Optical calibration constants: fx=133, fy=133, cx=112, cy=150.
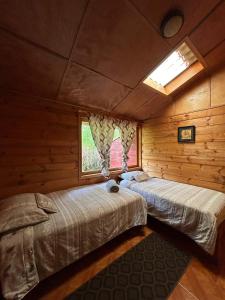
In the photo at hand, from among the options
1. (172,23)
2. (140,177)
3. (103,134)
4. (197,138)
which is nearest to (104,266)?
(140,177)

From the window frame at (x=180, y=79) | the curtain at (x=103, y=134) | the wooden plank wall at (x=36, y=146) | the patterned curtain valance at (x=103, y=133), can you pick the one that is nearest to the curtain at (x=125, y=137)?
the patterned curtain valance at (x=103, y=133)

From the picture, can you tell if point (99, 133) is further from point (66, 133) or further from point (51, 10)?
point (51, 10)

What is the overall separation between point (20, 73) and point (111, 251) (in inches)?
97.1

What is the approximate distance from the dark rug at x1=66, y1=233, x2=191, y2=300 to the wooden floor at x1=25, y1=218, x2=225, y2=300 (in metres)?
0.06

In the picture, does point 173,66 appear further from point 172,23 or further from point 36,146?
point 36,146

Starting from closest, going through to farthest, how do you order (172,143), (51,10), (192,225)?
1. (51,10)
2. (192,225)
3. (172,143)

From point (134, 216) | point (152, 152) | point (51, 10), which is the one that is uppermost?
point (51, 10)

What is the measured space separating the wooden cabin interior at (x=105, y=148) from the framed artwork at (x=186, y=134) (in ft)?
0.06

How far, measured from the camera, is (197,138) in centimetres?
242

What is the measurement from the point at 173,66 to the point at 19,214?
2951 millimetres

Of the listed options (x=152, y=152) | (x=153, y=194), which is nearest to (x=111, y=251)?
(x=153, y=194)

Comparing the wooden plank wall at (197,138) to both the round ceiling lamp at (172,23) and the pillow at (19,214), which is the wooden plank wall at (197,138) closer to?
the round ceiling lamp at (172,23)

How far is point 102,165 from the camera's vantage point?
8.76 ft

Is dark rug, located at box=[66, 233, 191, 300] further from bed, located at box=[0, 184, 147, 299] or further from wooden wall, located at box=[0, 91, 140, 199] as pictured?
wooden wall, located at box=[0, 91, 140, 199]
